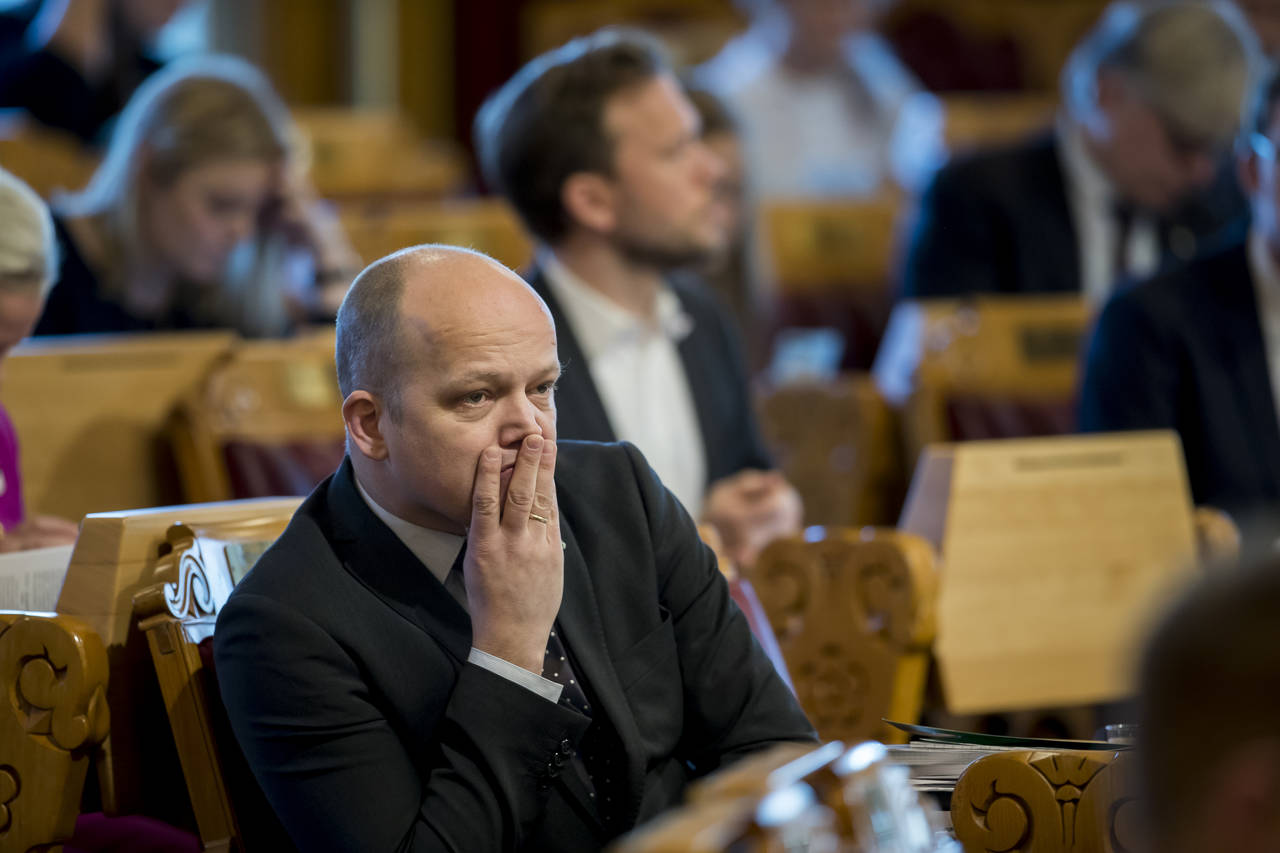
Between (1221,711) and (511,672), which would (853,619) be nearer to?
(511,672)

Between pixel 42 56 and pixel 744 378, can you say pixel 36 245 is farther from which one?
pixel 42 56

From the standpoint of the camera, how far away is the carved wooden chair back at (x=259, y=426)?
2842 mm

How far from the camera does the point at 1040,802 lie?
1565 mm

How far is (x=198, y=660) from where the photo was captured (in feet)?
5.53

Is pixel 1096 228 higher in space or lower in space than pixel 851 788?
lower

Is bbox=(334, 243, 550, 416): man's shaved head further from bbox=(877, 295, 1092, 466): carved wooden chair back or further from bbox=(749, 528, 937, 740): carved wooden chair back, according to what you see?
bbox=(877, 295, 1092, 466): carved wooden chair back

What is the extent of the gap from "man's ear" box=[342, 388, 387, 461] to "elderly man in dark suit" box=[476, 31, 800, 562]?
119 centimetres

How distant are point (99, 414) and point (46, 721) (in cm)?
128

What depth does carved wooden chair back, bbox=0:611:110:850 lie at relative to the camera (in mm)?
1644

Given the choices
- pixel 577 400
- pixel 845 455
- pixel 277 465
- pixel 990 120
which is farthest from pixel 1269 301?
pixel 990 120

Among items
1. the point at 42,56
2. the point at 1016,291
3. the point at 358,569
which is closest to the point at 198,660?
the point at 358,569

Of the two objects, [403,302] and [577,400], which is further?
[577,400]

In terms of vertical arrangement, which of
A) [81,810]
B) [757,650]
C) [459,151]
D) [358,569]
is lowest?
[459,151]

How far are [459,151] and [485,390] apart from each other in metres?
6.27
